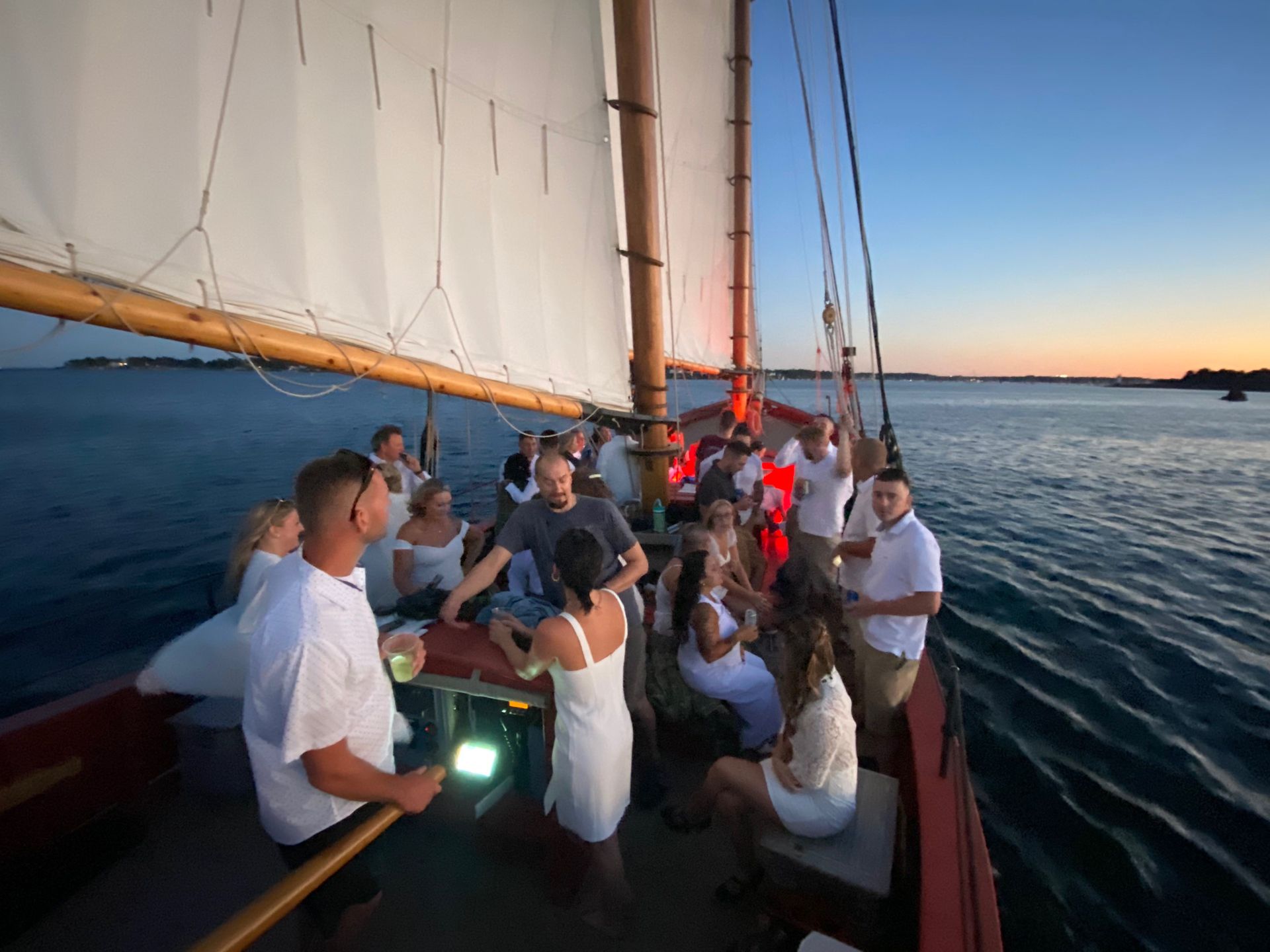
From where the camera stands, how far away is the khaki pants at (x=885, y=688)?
356cm

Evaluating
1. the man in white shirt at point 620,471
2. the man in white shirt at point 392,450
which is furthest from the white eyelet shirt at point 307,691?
the man in white shirt at point 620,471

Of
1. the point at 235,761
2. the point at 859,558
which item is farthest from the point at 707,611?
the point at 235,761

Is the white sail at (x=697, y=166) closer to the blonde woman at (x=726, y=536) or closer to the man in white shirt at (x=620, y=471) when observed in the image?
the man in white shirt at (x=620, y=471)

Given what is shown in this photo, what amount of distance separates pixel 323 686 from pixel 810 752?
196 centimetres

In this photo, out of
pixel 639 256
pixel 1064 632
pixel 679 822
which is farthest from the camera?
pixel 1064 632

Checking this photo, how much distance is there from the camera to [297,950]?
2535mm

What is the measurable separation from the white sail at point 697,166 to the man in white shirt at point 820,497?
120 inches

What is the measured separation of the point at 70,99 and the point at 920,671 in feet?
17.0

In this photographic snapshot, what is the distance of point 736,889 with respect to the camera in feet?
9.14

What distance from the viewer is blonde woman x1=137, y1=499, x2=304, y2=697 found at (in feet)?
9.25

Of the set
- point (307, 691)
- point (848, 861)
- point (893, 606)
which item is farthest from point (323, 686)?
point (893, 606)

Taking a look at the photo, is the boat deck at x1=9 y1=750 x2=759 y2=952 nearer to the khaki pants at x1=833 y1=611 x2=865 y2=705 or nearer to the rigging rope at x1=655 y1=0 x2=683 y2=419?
the khaki pants at x1=833 y1=611 x2=865 y2=705

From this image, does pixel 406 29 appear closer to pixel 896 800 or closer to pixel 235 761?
pixel 235 761

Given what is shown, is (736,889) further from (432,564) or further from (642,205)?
(642,205)
